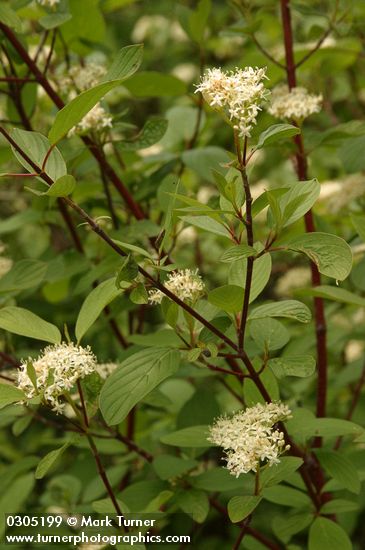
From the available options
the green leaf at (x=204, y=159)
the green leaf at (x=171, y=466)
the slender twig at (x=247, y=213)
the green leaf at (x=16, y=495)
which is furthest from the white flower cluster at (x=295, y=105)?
the green leaf at (x=16, y=495)

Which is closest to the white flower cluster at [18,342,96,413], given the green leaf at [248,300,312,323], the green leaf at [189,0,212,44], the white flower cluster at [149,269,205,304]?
the white flower cluster at [149,269,205,304]

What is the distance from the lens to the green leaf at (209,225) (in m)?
0.94

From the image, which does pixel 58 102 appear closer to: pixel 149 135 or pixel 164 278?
pixel 149 135

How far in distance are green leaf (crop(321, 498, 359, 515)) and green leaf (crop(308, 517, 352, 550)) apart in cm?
2

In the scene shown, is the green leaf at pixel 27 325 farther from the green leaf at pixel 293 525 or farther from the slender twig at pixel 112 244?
the green leaf at pixel 293 525

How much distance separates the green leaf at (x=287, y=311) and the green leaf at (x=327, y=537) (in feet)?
1.29

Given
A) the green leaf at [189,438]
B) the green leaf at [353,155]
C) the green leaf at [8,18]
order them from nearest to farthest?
the green leaf at [189,438] → the green leaf at [8,18] → the green leaf at [353,155]

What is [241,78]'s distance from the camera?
90 cm

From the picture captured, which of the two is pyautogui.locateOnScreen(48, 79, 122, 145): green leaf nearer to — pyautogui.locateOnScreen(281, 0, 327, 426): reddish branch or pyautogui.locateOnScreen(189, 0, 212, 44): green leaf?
pyautogui.locateOnScreen(281, 0, 327, 426): reddish branch

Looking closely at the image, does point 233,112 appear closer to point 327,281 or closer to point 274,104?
point 274,104

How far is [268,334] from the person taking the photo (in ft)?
3.70

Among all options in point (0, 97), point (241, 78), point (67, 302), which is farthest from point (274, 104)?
point (0, 97)

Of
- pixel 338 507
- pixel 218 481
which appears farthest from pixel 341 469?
pixel 218 481

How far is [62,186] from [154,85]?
819 mm
